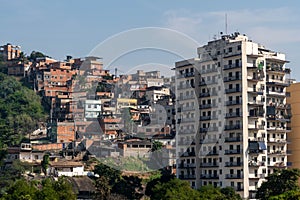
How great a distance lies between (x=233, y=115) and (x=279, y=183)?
5.06 metres

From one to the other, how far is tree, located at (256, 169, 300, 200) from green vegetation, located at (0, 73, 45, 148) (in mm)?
21699

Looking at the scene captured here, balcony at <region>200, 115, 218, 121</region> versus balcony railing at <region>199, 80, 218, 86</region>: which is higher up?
balcony railing at <region>199, 80, 218, 86</region>

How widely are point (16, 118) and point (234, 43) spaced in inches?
944

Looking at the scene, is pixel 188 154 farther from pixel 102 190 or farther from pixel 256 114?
pixel 102 190

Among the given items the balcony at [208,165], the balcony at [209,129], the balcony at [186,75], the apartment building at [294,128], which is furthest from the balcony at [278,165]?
the balcony at [186,75]

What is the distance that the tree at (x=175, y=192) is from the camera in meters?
27.0

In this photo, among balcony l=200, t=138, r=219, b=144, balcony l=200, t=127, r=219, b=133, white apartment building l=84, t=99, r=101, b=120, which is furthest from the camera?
white apartment building l=84, t=99, r=101, b=120

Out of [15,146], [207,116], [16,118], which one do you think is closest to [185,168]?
[207,116]

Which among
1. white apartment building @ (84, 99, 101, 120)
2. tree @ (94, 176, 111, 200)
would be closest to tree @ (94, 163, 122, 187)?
tree @ (94, 176, 111, 200)

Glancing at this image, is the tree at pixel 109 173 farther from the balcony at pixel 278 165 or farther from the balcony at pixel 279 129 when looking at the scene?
the balcony at pixel 279 129

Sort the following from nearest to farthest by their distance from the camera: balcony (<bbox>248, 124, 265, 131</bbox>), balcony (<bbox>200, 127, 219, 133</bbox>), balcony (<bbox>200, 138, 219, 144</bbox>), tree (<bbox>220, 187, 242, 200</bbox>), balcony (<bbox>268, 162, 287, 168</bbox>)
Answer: tree (<bbox>220, 187, 242, 200</bbox>) → balcony (<bbox>248, 124, 265, 131</bbox>) → balcony (<bbox>268, 162, 287, 168</bbox>) → balcony (<bbox>200, 138, 219, 144</bbox>) → balcony (<bbox>200, 127, 219, 133</bbox>)

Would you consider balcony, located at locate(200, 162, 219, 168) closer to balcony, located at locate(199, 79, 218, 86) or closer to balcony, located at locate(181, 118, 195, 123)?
balcony, located at locate(181, 118, 195, 123)

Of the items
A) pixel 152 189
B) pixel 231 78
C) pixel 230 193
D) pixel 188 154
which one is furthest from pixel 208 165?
pixel 231 78

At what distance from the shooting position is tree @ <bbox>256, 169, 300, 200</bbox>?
1153 inches
